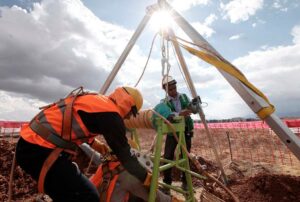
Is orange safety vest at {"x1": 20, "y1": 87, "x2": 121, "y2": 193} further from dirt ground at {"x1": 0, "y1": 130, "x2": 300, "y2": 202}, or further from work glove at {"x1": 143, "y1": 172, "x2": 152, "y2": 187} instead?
dirt ground at {"x1": 0, "y1": 130, "x2": 300, "y2": 202}

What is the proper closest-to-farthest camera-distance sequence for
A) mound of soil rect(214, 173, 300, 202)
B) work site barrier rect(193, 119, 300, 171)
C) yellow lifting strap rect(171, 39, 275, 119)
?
yellow lifting strap rect(171, 39, 275, 119), mound of soil rect(214, 173, 300, 202), work site barrier rect(193, 119, 300, 171)

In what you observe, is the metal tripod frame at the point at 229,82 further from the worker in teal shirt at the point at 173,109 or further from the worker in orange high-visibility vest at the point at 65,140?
the worker in orange high-visibility vest at the point at 65,140

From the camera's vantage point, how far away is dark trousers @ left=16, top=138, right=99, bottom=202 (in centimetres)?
237

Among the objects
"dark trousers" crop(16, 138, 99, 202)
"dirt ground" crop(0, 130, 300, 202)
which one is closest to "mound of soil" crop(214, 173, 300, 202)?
"dirt ground" crop(0, 130, 300, 202)

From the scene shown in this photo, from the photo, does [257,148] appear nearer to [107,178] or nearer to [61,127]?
[107,178]

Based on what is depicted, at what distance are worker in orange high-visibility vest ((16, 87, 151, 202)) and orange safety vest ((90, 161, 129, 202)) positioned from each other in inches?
18.8

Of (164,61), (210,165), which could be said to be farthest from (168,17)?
(210,165)

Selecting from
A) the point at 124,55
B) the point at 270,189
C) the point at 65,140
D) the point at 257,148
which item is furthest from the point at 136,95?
the point at 257,148

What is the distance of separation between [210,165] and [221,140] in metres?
9.69

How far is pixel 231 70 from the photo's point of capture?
11.4 ft

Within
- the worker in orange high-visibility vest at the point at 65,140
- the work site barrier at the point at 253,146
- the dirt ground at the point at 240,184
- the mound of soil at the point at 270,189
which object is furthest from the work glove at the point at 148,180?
the work site barrier at the point at 253,146

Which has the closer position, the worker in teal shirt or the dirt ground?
the dirt ground

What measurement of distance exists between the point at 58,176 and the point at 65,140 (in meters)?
0.31

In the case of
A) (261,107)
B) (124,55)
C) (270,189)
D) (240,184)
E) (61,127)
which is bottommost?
(240,184)
